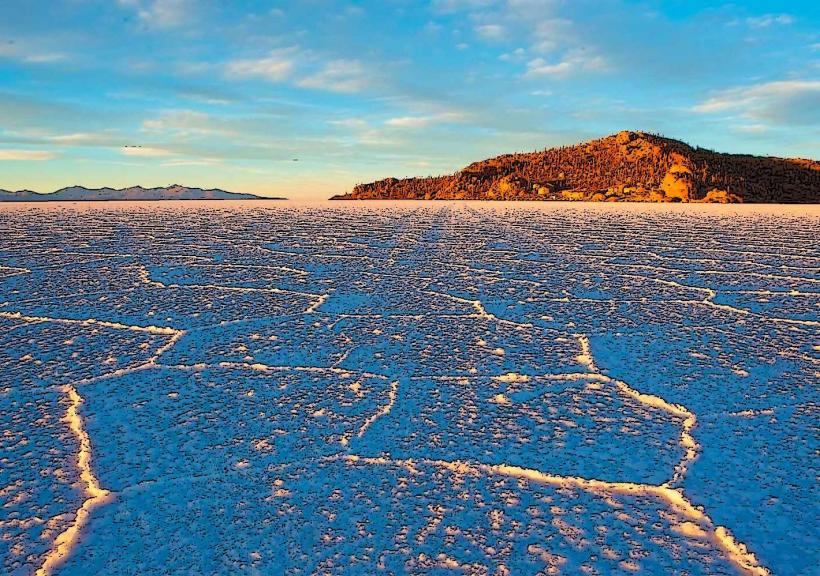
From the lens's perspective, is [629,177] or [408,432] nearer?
[408,432]

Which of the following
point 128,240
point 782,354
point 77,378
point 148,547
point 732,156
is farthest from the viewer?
point 732,156

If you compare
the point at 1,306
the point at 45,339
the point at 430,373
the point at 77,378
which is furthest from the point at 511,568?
the point at 1,306

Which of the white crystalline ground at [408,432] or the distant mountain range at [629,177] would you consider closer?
the white crystalline ground at [408,432]

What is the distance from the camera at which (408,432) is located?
8.09 ft

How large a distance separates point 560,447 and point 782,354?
202 centimetres

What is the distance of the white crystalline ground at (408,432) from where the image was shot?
1.71m

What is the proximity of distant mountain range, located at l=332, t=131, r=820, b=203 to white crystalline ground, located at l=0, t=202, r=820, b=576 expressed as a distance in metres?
53.6

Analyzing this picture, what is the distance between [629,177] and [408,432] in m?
73.5

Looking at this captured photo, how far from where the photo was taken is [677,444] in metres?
2.34

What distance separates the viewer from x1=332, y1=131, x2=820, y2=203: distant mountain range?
192 ft

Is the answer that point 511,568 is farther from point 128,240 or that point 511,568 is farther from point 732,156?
point 732,156

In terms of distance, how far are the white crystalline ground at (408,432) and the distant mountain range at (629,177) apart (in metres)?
53.6

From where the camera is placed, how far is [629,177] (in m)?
70.5

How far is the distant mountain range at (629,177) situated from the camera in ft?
192
